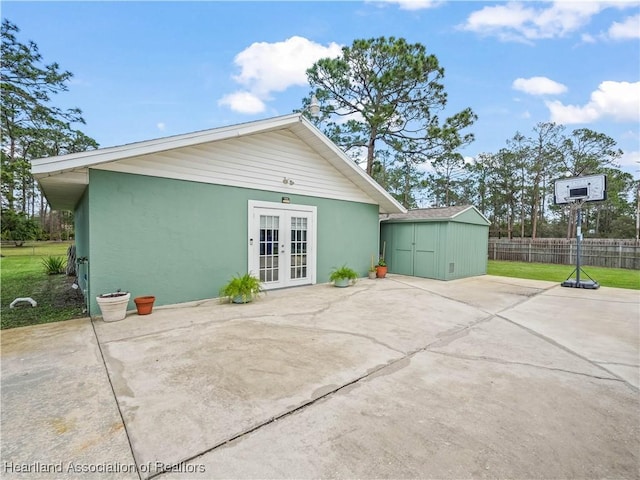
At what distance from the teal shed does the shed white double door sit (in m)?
3.95

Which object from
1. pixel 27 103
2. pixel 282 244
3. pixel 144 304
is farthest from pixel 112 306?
pixel 27 103

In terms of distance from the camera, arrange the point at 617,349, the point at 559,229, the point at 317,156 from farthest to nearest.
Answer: the point at 559,229
the point at 317,156
the point at 617,349

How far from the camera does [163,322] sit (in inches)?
181

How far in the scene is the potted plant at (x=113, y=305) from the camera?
4583 mm

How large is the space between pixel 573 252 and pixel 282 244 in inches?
609

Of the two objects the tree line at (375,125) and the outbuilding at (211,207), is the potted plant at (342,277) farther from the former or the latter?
the tree line at (375,125)

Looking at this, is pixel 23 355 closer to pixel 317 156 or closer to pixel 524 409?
pixel 524 409

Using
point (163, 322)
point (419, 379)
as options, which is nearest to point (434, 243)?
point (419, 379)

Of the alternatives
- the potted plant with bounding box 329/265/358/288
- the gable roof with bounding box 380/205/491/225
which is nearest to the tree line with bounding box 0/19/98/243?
the potted plant with bounding box 329/265/358/288

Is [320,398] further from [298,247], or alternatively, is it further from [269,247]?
[298,247]

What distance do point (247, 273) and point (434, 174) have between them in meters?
23.2

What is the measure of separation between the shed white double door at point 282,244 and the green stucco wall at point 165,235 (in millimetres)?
239

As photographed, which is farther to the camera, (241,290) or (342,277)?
(342,277)

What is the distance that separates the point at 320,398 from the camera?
8.00 ft
